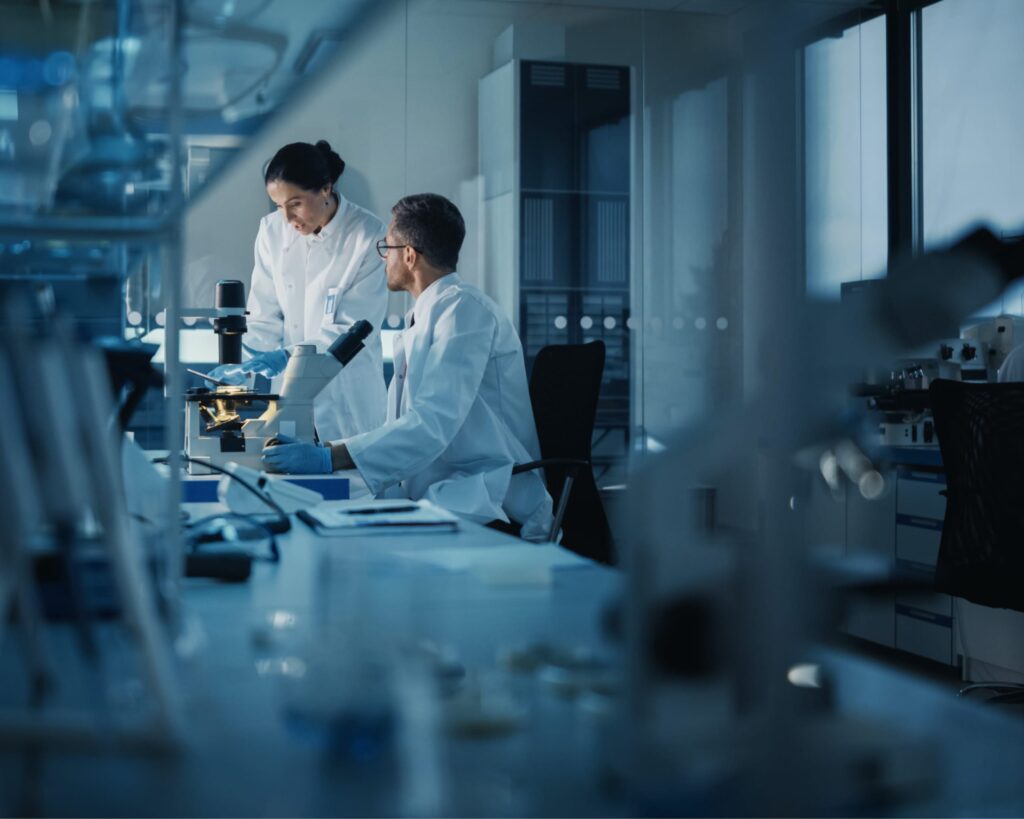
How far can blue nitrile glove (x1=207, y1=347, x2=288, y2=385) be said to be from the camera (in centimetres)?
313

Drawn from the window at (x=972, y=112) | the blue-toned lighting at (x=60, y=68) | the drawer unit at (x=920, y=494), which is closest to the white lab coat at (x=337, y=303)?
the drawer unit at (x=920, y=494)

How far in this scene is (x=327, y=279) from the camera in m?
4.03

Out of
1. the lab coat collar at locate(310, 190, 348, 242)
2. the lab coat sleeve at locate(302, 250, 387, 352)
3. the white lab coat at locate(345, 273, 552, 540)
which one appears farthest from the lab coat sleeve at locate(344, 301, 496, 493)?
the lab coat collar at locate(310, 190, 348, 242)

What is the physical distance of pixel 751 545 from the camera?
477 millimetres

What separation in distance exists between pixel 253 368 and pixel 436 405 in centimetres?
85

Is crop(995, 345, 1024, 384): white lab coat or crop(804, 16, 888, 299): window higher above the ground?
crop(804, 16, 888, 299): window

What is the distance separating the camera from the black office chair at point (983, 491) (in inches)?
111

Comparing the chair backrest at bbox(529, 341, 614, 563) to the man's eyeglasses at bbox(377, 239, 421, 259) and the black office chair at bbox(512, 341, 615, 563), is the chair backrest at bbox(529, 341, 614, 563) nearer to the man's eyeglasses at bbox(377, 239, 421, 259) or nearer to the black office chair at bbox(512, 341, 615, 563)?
the black office chair at bbox(512, 341, 615, 563)

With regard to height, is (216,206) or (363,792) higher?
(216,206)

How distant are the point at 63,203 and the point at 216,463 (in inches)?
68.7

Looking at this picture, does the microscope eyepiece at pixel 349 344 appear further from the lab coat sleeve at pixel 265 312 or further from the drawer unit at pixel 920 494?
the drawer unit at pixel 920 494

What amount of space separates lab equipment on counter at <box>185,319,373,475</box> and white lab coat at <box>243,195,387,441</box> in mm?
973

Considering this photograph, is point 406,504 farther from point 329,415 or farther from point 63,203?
point 329,415

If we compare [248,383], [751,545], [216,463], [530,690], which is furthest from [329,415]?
[751,545]
